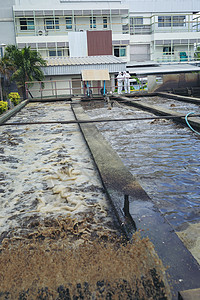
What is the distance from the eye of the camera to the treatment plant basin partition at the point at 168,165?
3.96m

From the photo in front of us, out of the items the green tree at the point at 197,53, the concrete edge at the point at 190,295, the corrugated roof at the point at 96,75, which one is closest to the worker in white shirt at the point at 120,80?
the corrugated roof at the point at 96,75

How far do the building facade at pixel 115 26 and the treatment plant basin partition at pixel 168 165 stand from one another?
2411 cm

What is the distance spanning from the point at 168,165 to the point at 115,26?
31.8 meters

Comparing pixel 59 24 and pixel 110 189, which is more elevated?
pixel 59 24

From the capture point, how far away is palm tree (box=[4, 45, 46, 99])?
77.4 feet

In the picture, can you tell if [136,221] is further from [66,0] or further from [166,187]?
[66,0]

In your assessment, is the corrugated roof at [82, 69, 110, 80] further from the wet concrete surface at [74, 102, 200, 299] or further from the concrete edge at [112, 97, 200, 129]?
the wet concrete surface at [74, 102, 200, 299]

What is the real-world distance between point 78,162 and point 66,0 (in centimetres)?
3531

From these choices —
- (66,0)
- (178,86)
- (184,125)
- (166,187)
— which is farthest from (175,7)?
(166,187)

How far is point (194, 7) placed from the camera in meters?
39.7

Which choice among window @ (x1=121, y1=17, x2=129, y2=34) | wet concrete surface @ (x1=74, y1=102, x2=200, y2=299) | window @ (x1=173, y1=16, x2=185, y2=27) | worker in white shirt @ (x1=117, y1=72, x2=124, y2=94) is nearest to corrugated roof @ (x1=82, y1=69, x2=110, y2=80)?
worker in white shirt @ (x1=117, y1=72, x2=124, y2=94)

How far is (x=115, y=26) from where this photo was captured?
34.4m

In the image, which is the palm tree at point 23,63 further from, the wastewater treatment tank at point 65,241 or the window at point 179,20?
the window at point 179,20

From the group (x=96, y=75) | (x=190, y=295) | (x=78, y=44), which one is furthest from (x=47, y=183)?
(x=78, y=44)
